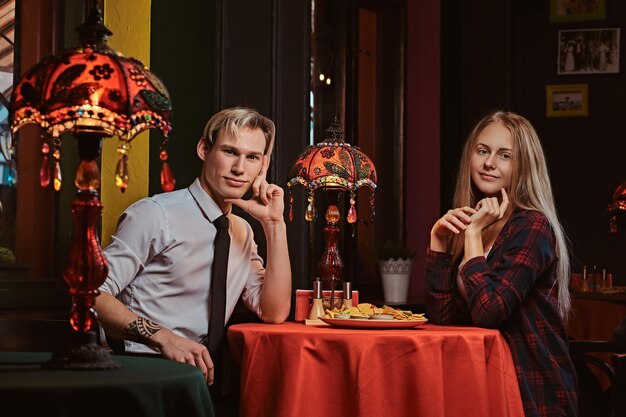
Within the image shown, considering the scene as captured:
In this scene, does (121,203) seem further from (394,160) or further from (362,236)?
(394,160)

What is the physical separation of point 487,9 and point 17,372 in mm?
5604

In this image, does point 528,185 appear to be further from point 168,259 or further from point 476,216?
point 168,259

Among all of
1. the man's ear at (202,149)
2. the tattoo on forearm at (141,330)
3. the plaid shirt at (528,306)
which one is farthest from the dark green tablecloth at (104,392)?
the man's ear at (202,149)

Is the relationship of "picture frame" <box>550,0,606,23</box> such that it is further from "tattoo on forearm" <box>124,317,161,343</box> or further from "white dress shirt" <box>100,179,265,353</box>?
"tattoo on forearm" <box>124,317,161,343</box>

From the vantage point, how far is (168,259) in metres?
3.11

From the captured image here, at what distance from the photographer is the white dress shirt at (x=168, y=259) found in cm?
301

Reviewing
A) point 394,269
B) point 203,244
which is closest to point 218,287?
point 203,244

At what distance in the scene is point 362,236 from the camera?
6.20 meters

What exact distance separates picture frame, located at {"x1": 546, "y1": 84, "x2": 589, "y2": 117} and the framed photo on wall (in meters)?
0.12

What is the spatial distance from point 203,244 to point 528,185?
1.07 metres

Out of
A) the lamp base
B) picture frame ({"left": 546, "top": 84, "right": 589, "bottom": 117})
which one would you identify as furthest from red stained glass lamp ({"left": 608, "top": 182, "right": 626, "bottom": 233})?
the lamp base

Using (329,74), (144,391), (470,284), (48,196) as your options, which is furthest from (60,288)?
(329,74)

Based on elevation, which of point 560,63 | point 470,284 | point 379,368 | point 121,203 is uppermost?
point 560,63

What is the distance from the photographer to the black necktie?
10.2 feet
